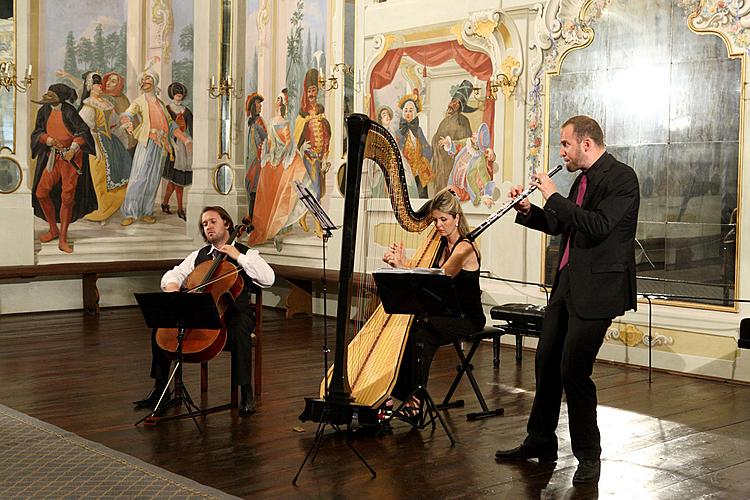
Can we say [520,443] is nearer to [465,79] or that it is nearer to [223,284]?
[223,284]

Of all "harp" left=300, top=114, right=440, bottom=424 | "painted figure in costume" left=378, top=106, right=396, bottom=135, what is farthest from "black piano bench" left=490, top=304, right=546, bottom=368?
"painted figure in costume" left=378, top=106, right=396, bottom=135

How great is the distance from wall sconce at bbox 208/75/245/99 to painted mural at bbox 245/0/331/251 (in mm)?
322

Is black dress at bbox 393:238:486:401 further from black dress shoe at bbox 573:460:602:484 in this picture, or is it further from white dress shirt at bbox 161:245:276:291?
black dress shoe at bbox 573:460:602:484

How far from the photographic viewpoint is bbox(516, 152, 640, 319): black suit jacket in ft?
15.7

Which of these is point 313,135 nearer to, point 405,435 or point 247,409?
point 247,409

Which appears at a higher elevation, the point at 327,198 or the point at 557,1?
the point at 557,1

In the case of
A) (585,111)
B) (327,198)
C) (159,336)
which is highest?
(585,111)

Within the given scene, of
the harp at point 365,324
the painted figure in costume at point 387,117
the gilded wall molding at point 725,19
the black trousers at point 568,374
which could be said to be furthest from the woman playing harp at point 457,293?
the painted figure in costume at point 387,117

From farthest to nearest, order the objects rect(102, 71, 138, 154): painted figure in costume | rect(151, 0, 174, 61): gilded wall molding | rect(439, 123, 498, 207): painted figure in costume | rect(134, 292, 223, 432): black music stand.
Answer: rect(151, 0, 174, 61): gilded wall molding, rect(102, 71, 138, 154): painted figure in costume, rect(439, 123, 498, 207): painted figure in costume, rect(134, 292, 223, 432): black music stand

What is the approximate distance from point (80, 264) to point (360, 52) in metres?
4.33

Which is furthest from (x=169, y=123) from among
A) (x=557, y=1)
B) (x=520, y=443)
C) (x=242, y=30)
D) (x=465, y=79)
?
(x=520, y=443)

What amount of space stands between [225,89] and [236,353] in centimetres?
758

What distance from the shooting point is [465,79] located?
400 inches

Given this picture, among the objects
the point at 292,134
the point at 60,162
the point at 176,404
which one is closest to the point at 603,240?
the point at 176,404
